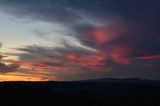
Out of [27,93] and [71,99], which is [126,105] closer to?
[71,99]

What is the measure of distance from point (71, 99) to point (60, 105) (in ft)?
35.5

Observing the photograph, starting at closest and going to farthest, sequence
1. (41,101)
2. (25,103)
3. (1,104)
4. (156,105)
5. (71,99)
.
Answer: (1,104), (25,103), (41,101), (71,99), (156,105)

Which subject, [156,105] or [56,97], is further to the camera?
[156,105]

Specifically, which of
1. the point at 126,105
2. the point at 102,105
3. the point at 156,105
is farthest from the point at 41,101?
the point at 156,105

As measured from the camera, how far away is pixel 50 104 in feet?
292

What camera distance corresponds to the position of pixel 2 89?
9462 cm

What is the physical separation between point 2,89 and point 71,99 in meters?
20.3

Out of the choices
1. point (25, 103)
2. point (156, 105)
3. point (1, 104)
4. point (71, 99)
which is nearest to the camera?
point (1, 104)

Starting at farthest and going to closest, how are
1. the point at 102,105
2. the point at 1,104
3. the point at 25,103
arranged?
the point at 102,105 → the point at 25,103 → the point at 1,104

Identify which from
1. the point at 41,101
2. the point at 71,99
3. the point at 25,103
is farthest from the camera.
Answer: the point at 71,99

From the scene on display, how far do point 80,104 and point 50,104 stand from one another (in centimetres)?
901

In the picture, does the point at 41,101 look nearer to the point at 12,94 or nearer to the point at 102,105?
the point at 12,94

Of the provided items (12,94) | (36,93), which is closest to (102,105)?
(36,93)

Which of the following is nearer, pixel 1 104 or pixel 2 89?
pixel 1 104
